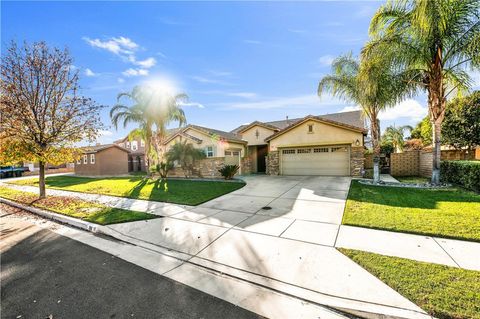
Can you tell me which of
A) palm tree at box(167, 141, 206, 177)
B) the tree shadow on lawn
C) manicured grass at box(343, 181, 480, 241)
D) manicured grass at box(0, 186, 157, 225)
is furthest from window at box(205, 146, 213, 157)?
manicured grass at box(343, 181, 480, 241)

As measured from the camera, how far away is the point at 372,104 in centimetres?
1092

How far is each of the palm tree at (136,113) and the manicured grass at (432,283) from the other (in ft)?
57.9

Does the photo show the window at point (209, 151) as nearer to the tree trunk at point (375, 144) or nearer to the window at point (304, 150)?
the window at point (304, 150)

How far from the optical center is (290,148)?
16.3 metres

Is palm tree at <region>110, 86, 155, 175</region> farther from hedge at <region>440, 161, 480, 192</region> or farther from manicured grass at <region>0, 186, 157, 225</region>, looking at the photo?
hedge at <region>440, 161, 480, 192</region>

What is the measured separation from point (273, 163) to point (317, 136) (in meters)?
4.05

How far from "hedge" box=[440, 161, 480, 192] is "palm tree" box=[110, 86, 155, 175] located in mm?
19521

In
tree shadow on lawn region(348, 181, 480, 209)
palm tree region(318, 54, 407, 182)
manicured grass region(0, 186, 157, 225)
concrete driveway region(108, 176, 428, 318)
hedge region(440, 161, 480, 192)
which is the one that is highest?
palm tree region(318, 54, 407, 182)

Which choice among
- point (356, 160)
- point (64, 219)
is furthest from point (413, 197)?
point (64, 219)

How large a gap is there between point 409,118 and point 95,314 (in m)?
41.3

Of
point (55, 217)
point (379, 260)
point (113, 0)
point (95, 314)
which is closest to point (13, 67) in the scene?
point (113, 0)

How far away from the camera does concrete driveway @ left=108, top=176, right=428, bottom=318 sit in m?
2.85

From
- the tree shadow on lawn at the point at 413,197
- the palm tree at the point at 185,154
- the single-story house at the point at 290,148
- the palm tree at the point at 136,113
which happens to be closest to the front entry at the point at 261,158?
the single-story house at the point at 290,148

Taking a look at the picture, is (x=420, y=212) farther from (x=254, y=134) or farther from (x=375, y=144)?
(x=254, y=134)
